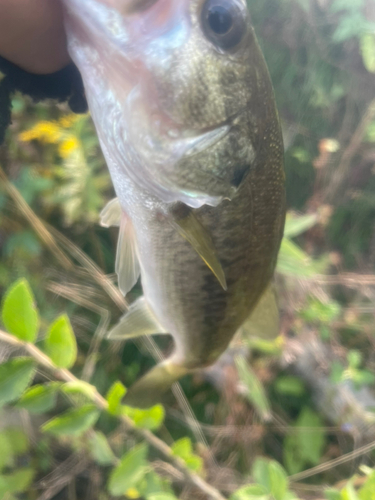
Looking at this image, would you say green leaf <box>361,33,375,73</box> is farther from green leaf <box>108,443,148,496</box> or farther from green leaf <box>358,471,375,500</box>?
green leaf <box>108,443,148,496</box>

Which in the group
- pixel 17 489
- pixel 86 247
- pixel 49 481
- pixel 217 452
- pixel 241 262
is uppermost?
pixel 241 262

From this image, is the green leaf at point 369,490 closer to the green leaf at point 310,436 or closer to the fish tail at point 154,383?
the fish tail at point 154,383

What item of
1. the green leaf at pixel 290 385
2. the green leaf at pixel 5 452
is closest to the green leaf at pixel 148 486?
the green leaf at pixel 5 452

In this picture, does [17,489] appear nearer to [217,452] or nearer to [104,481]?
[104,481]

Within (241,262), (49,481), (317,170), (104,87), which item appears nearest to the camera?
(104,87)

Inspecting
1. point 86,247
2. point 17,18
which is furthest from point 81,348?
point 17,18

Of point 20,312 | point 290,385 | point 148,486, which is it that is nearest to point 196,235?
point 20,312
